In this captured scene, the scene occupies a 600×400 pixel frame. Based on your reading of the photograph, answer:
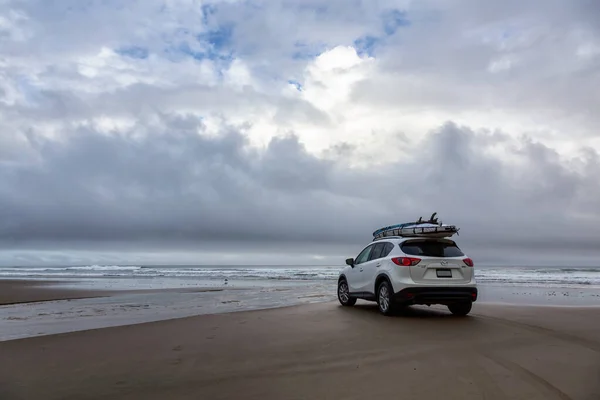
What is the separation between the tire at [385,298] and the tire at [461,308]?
161 cm

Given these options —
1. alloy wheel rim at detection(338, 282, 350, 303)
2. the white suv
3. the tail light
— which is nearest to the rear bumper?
the white suv

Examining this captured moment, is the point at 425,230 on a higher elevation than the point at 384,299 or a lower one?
higher

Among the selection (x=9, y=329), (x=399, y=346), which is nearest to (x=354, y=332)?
(x=399, y=346)

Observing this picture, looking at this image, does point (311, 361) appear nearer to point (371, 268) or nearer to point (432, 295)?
point (432, 295)

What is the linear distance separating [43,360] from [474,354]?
536cm

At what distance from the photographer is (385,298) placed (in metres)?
9.76

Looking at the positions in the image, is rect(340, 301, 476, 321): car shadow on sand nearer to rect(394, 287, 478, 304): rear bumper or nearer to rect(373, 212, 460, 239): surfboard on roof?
rect(394, 287, 478, 304): rear bumper

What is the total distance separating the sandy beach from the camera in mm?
4316

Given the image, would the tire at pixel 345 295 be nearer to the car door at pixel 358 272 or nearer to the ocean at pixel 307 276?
the car door at pixel 358 272

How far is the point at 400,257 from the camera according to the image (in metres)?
9.51

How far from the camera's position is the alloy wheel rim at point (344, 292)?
11.8m

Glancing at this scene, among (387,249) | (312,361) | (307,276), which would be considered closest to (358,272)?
(387,249)

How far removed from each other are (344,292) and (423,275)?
10.1ft

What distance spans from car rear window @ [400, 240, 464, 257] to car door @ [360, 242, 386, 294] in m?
0.81
